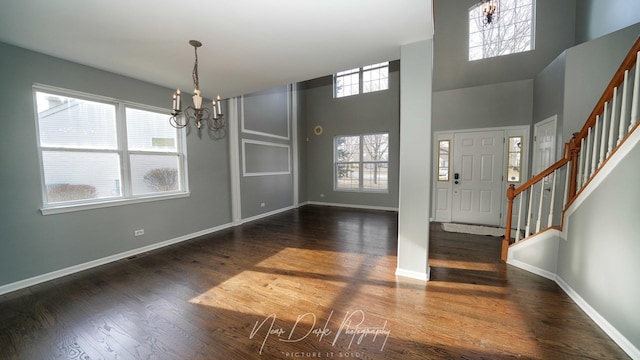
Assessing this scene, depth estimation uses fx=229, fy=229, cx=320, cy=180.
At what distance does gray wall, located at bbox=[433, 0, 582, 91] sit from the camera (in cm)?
389

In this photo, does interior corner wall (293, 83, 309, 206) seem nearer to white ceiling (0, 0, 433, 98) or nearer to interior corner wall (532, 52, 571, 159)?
white ceiling (0, 0, 433, 98)

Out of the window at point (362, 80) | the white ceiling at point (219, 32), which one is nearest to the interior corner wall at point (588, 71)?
the white ceiling at point (219, 32)

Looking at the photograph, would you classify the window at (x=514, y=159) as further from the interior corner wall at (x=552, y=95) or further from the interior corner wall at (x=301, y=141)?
the interior corner wall at (x=301, y=141)

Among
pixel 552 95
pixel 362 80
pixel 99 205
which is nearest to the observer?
pixel 99 205

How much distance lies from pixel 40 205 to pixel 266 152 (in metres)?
3.86

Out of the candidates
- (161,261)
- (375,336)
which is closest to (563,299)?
(375,336)

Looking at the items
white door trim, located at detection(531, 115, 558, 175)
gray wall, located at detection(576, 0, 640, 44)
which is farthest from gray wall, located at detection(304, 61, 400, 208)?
gray wall, located at detection(576, 0, 640, 44)

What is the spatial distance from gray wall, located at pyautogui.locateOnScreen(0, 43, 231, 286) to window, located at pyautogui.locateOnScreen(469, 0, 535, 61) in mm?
5814

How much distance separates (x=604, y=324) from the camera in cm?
177

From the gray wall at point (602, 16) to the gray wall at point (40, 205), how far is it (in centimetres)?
635

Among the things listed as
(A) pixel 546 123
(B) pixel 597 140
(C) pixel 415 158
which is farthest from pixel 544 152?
(C) pixel 415 158

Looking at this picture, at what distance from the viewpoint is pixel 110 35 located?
2.24m

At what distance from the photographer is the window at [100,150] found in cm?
268

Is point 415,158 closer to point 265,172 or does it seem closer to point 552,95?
point 552,95
